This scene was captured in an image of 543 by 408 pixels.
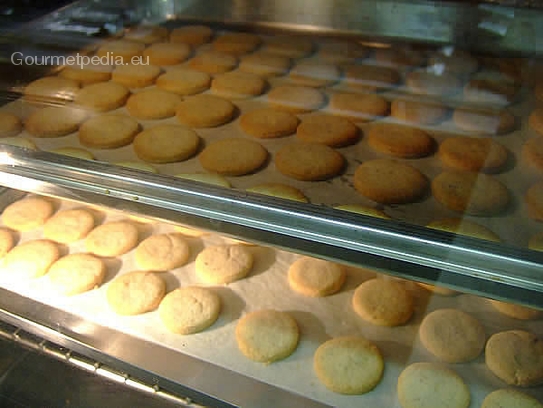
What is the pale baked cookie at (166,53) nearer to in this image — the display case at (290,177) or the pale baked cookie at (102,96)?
the display case at (290,177)

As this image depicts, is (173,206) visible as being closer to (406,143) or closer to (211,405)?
(211,405)

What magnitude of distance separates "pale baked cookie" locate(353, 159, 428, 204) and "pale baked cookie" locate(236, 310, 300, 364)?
327mm

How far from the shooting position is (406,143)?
3.82 ft

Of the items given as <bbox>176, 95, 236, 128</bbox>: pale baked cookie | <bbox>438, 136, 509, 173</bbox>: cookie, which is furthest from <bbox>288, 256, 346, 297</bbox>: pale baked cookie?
<bbox>176, 95, 236, 128</bbox>: pale baked cookie

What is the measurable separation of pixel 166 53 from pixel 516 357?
1328 mm

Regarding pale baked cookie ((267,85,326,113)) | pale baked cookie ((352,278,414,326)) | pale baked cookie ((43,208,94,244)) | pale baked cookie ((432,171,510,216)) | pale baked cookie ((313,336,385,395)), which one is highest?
pale baked cookie ((267,85,326,113))

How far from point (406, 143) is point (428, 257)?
538 millimetres

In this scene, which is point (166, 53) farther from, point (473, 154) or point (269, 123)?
point (473, 154)

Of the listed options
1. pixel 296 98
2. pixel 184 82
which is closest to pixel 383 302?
pixel 296 98

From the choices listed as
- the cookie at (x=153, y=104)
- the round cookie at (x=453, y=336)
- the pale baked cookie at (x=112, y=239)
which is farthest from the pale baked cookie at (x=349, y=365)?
the cookie at (x=153, y=104)

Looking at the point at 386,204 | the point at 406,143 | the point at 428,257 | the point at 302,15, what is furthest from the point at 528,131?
A: the point at 302,15

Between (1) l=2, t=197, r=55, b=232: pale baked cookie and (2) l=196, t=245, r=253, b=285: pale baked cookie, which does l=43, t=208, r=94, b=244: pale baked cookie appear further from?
(2) l=196, t=245, r=253, b=285: pale baked cookie

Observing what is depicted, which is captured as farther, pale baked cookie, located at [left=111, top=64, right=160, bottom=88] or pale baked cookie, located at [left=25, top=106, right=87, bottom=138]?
pale baked cookie, located at [left=111, top=64, right=160, bottom=88]

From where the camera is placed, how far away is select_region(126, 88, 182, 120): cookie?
137 centimetres
